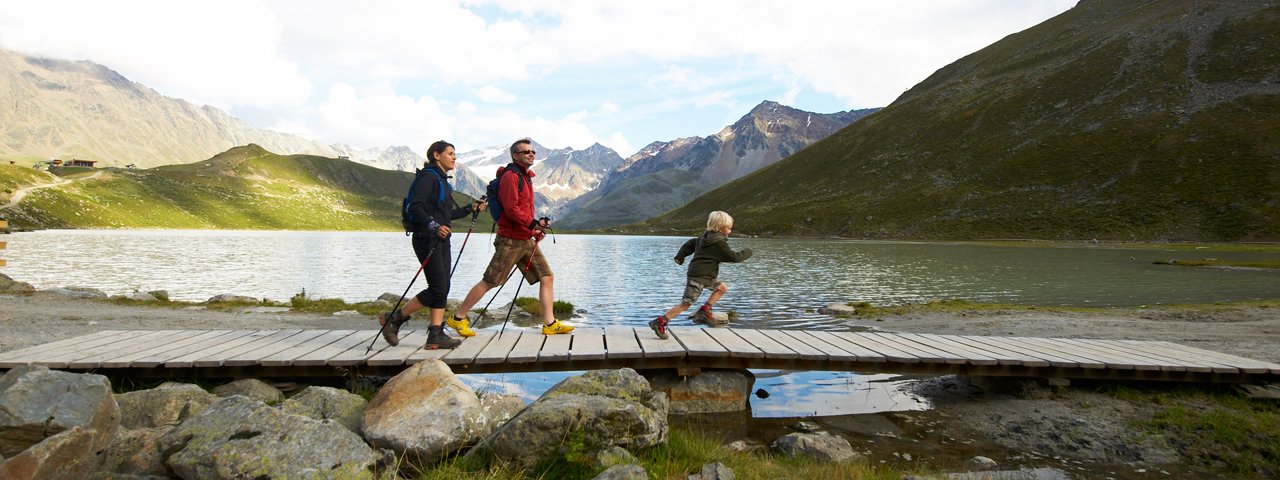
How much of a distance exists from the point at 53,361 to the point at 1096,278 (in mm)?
49322

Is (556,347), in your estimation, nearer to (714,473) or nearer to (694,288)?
(694,288)

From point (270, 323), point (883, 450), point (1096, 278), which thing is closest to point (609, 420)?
point (883, 450)

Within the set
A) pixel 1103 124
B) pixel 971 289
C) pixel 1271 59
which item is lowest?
pixel 971 289

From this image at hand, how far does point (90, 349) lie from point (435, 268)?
19.7 feet

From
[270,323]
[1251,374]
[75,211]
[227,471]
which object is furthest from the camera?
[75,211]

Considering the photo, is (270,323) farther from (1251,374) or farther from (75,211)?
(75,211)

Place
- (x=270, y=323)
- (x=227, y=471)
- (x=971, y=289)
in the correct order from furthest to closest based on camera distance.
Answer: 1. (x=971, y=289)
2. (x=270, y=323)
3. (x=227, y=471)

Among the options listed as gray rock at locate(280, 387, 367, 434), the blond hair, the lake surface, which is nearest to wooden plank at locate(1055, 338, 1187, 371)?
the lake surface

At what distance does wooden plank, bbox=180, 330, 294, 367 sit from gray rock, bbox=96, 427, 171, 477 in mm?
3730

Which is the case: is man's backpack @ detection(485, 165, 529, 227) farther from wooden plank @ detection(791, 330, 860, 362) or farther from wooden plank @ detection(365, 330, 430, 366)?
wooden plank @ detection(791, 330, 860, 362)

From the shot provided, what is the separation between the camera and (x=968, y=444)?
9164mm

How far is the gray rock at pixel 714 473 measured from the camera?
611 cm

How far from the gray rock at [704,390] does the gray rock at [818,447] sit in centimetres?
204

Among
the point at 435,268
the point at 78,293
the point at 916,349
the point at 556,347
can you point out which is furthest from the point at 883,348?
the point at 78,293
